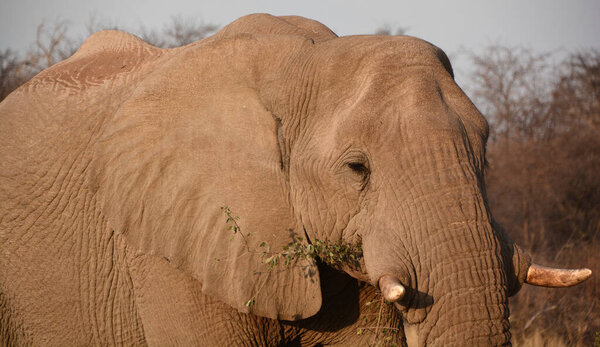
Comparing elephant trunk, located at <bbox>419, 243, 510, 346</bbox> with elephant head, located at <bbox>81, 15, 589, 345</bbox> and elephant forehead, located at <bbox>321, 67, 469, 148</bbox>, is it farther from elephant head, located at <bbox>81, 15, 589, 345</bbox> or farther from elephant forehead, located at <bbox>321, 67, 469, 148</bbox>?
elephant forehead, located at <bbox>321, 67, 469, 148</bbox>

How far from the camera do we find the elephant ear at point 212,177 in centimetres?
299

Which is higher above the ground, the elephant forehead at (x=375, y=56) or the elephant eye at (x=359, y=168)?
the elephant forehead at (x=375, y=56)

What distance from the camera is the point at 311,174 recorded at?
9.61ft

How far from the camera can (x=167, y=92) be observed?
126 inches

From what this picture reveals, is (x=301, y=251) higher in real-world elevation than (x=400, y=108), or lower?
lower

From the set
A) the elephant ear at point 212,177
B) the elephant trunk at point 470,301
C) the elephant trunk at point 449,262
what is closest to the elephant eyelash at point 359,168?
the elephant trunk at point 449,262

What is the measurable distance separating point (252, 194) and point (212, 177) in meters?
0.20

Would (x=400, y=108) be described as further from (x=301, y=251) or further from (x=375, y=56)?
(x=301, y=251)

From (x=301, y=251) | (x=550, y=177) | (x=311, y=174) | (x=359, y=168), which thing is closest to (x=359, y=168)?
(x=359, y=168)

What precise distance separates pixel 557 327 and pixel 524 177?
15.9ft

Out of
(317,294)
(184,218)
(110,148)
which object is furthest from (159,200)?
(317,294)

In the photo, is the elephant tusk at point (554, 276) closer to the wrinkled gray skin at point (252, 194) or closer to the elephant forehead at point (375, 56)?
the wrinkled gray skin at point (252, 194)

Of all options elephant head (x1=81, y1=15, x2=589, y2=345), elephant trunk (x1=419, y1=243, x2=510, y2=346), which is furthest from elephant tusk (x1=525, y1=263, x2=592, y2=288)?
elephant trunk (x1=419, y1=243, x2=510, y2=346)

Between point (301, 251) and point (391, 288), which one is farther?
point (301, 251)
